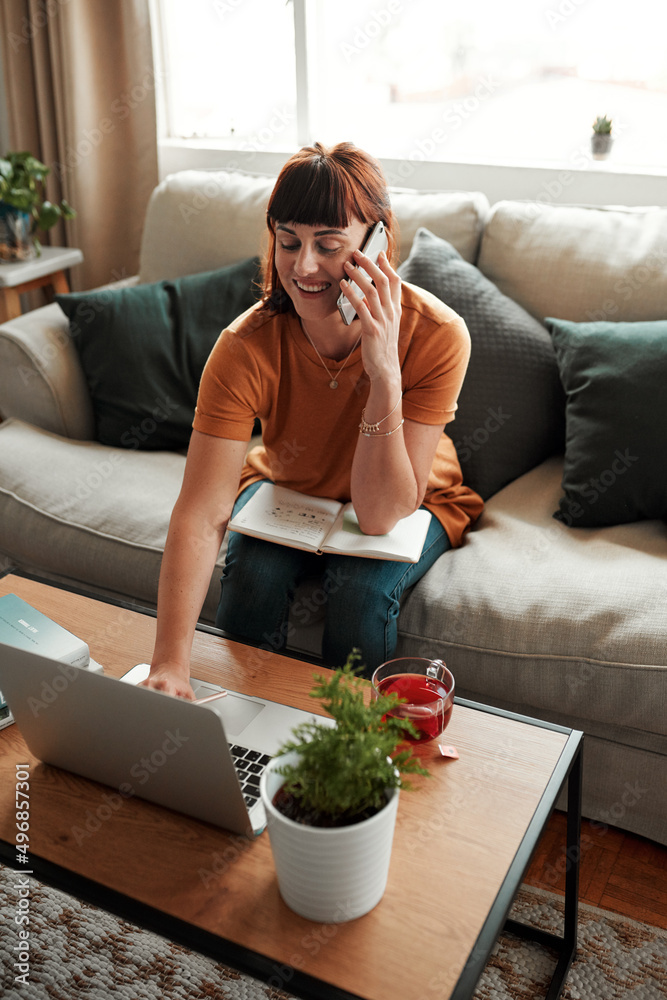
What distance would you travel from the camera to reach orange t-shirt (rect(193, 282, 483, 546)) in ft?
4.79

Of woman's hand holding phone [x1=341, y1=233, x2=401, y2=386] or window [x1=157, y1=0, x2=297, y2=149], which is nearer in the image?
woman's hand holding phone [x1=341, y1=233, x2=401, y2=386]

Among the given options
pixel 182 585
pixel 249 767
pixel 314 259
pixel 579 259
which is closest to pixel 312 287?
pixel 314 259

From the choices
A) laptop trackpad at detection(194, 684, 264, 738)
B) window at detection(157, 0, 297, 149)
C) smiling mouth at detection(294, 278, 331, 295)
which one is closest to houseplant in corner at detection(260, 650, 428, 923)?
laptop trackpad at detection(194, 684, 264, 738)

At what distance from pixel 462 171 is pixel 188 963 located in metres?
2.17

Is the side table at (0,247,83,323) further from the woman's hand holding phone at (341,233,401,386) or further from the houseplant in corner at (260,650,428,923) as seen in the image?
the houseplant in corner at (260,650,428,923)

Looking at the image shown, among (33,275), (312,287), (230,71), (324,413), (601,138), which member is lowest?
(324,413)

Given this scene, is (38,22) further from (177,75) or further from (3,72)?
(177,75)

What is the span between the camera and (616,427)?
1.69 m

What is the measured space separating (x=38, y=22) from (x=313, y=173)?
2.14 meters

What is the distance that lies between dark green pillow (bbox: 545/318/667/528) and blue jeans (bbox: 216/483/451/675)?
36 centimetres

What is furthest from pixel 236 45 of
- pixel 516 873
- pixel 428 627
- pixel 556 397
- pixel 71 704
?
pixel 516 873

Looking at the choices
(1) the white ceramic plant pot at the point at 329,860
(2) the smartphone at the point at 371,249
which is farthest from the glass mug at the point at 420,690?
(2) the smartphone at the point at 371,249

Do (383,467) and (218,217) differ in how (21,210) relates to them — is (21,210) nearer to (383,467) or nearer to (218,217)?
(218,217)

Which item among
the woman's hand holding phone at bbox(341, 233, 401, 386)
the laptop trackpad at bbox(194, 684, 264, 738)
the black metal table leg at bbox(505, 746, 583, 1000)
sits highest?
the woman's hand holding phone at bbox(341, 233, 401, 386)
